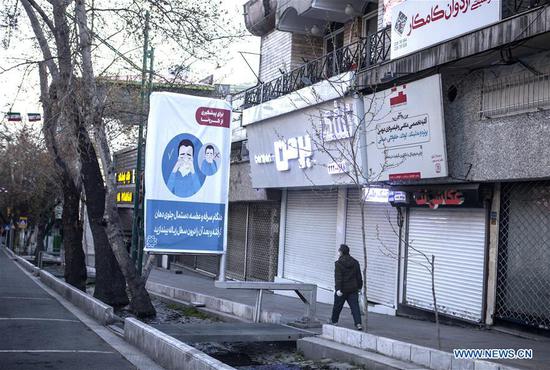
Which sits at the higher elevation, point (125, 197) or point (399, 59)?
point (399, 59)

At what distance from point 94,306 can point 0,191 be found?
149 ft

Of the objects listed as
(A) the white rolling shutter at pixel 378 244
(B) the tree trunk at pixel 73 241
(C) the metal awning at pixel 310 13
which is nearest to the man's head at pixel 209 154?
(A) the white rolling shutter at pixel 378 244

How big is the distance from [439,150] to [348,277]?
9.83 ft

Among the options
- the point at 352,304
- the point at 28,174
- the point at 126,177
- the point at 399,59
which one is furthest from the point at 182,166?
the point at 28,174

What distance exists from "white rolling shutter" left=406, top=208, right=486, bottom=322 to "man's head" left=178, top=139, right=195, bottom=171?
457 centimetres

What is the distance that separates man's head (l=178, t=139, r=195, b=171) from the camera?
1253 centimetres

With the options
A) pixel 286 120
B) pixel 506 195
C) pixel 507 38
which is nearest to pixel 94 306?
pixel 286 120

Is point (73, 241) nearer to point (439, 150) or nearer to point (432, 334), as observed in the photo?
point (439, 150)

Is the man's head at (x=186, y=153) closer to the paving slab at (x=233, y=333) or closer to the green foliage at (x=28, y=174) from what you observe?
the paving slab at (x=233, y=333)

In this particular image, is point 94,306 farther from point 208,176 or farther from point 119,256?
point 208,176

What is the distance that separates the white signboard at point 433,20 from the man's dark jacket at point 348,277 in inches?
168

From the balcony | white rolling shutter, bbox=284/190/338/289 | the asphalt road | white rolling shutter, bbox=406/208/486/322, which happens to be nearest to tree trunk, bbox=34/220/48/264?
white rolling shutter, bbox=284/190/338/289

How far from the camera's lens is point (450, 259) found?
14.0 m

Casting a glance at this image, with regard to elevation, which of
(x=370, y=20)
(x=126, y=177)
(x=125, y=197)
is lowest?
(x=125, y=197)
